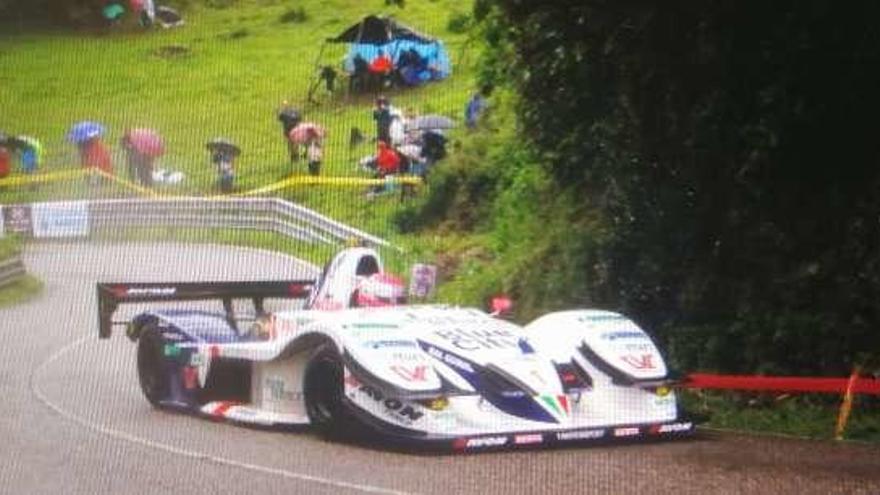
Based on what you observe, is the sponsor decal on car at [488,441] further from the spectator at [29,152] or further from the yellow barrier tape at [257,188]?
the spectator at [29,152]

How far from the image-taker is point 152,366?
421 inches

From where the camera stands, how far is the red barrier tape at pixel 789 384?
9.25 m

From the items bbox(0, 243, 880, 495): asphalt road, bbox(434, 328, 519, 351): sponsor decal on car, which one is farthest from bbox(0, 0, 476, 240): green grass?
bbox(434, 328, 519, 351): sponsor decal on car

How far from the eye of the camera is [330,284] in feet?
33.1

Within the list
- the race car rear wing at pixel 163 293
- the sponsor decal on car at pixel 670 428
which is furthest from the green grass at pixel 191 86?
the sponsor decal on car at pixel 670 428

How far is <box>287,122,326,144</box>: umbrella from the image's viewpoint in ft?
37.2

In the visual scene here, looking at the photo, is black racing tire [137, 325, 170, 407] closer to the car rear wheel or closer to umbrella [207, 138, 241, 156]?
umbrella [207, 138, 241, 156]

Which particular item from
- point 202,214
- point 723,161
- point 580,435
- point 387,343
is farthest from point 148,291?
point 723,161

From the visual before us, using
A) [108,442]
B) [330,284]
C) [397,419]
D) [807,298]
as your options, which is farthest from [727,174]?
[108,442]

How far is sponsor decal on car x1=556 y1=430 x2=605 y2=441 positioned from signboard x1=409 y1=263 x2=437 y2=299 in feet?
12.7

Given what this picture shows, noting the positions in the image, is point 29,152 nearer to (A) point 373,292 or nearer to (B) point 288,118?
(B) point 288,118

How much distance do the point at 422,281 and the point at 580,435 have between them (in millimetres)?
4315

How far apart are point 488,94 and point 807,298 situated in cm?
360

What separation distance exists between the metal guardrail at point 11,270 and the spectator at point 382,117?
8.63ft
